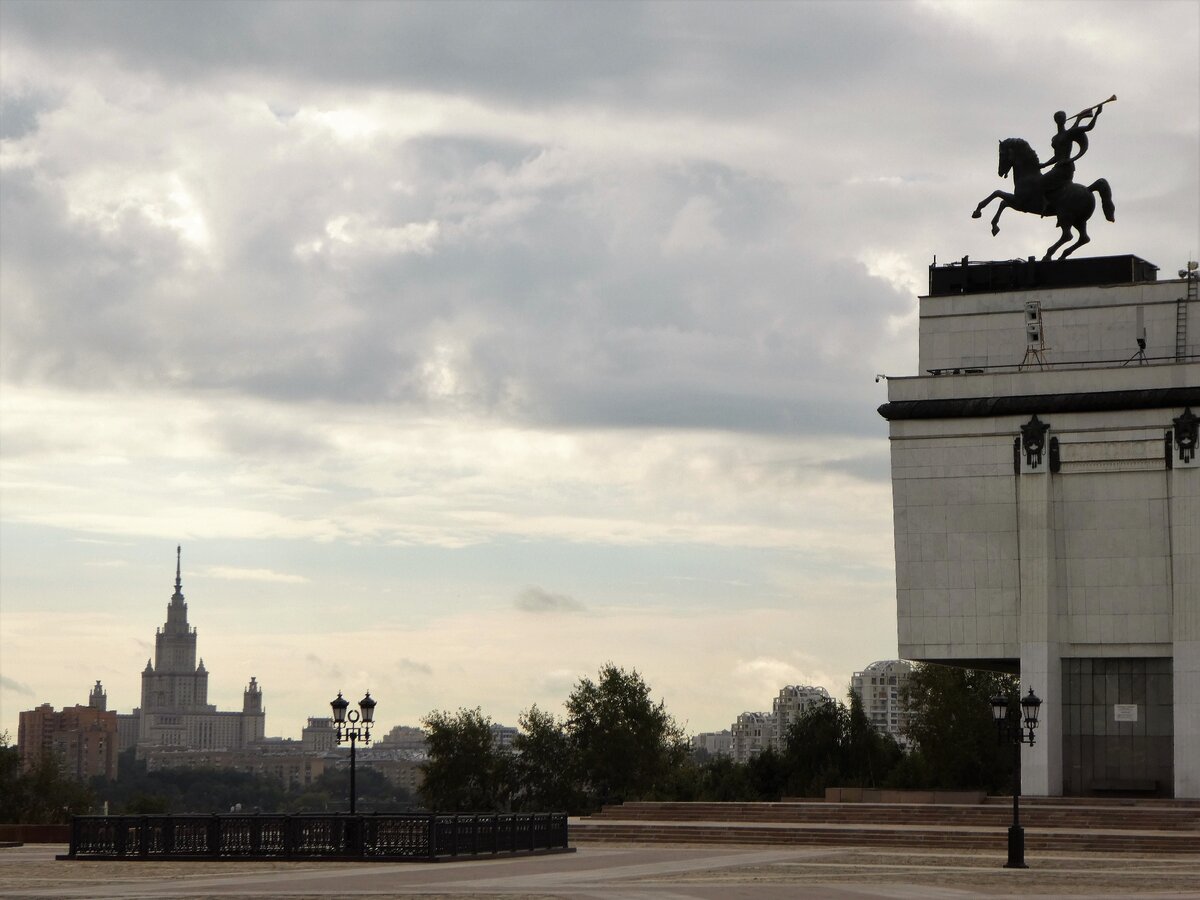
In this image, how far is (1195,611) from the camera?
6091 centimetres

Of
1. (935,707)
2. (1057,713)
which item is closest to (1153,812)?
(1057,713)

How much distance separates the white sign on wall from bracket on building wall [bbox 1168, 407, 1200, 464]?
8.51 m

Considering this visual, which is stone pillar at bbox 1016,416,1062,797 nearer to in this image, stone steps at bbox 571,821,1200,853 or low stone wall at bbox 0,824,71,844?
stone steps at bbox 571,821,1200,853

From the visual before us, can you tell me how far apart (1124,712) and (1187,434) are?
9.66 meters

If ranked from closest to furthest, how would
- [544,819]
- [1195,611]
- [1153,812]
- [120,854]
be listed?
[120,854] → [544,819] → [1153,812] → [1195,611]

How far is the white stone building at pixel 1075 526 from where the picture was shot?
203ft

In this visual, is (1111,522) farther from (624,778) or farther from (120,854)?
(624,778)

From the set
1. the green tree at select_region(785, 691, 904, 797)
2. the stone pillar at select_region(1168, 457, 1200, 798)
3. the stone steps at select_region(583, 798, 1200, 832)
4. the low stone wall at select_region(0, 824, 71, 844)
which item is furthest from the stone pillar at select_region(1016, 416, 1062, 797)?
the low stone wall at select_region(0, 824, 71, 844)

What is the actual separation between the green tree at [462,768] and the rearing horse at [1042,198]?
156ft

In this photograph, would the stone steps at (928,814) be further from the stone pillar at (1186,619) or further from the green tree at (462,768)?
the green tree at (462,768)

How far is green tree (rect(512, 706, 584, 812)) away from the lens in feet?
336

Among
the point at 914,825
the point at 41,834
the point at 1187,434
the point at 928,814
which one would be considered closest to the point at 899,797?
the point at 928,814

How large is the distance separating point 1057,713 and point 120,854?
33396mm

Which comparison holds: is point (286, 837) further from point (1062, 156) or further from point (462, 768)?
point (462, 768)
